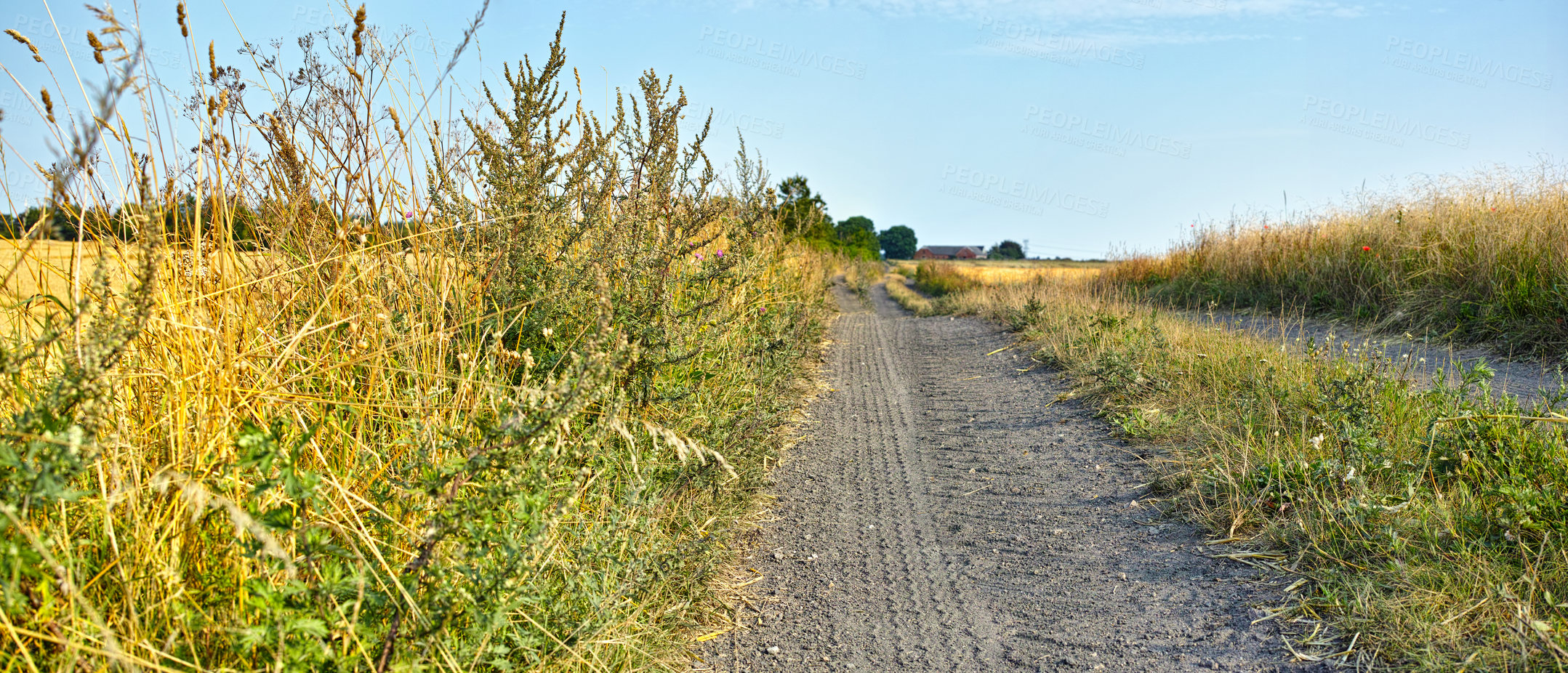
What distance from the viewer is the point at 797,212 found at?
33.9ft

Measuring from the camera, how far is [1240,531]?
2982 mm

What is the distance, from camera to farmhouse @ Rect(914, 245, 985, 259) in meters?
95.8

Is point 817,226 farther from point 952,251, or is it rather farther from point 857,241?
point 952,251

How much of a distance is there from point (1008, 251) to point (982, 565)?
78364 millimetres

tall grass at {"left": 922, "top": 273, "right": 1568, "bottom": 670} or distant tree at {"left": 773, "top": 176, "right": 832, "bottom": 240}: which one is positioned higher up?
distant tree at {"left": 773, "top": 176, "right": 832, "bottom": 240}

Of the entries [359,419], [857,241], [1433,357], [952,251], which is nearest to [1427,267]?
[1433,357]

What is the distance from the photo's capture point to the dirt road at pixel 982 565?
2.39 meters

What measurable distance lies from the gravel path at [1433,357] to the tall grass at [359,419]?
3.68 meters

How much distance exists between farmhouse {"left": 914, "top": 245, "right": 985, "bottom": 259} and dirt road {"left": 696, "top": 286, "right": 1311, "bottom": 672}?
89566mm

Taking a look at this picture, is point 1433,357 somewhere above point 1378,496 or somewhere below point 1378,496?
above

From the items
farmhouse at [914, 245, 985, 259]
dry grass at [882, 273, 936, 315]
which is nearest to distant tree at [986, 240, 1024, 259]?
farmhouse at [914, 245, 985, 259]

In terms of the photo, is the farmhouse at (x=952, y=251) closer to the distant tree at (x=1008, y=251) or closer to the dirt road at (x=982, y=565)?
the distant tree at (x=1008, y=251)

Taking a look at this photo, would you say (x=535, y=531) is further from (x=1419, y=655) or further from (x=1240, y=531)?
(x=1240, y=531)

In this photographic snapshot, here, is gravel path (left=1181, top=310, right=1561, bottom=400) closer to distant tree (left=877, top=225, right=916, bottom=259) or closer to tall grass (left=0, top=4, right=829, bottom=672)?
tall grass (left=0, top=4, right=829, bottom=672)
